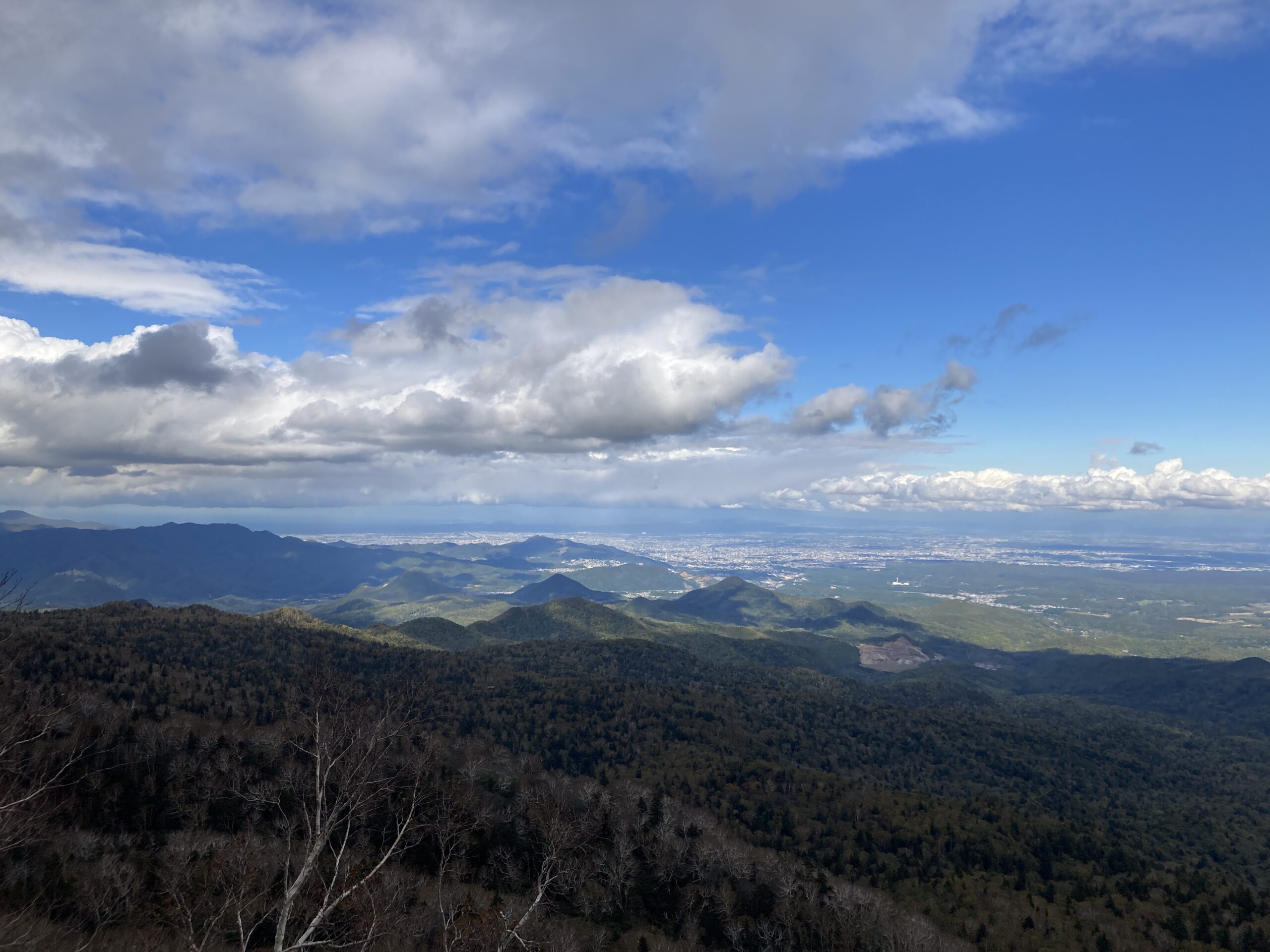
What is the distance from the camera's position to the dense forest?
43281mm

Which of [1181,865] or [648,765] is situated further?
[648,765]

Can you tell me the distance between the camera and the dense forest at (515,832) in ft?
142

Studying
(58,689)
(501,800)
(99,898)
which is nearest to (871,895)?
(501,800)

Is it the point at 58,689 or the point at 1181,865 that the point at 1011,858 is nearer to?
the point at 1181,865

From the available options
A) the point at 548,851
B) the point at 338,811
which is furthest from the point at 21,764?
the point at 548,851

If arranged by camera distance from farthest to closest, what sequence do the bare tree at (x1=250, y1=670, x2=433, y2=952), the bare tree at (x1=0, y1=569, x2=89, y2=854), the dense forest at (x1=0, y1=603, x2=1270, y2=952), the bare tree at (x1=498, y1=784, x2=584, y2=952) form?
the dense forest at (x1=0, y1=603, x2=1270, y2=952), the bare tree at (x1=498, y1=784, x2=584, y2=952), the bare tree at (x1=0, y1=569, x2=89, y2=854), the bare tree at (x1=250, y1=670, x2=433, y2=952)

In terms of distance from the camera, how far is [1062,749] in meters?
192

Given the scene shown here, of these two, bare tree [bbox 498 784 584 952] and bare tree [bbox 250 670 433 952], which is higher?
bare tree [bbox 250 670 433 952]

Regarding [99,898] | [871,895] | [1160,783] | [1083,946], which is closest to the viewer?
[99,898]

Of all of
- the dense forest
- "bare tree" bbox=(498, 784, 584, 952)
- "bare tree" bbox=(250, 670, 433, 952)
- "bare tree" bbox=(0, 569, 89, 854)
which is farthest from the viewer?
the dense forest

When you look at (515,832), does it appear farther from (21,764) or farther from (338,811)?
(21,764)

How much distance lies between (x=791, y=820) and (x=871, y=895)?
3577 centimetres

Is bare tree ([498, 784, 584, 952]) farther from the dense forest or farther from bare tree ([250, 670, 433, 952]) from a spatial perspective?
bare tree ([250, 670, 433, 952])

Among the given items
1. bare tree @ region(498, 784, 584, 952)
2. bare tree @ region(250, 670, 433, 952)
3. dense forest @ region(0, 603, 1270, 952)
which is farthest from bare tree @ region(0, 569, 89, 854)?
bare tree @ region(498, 784, 584, 952)
